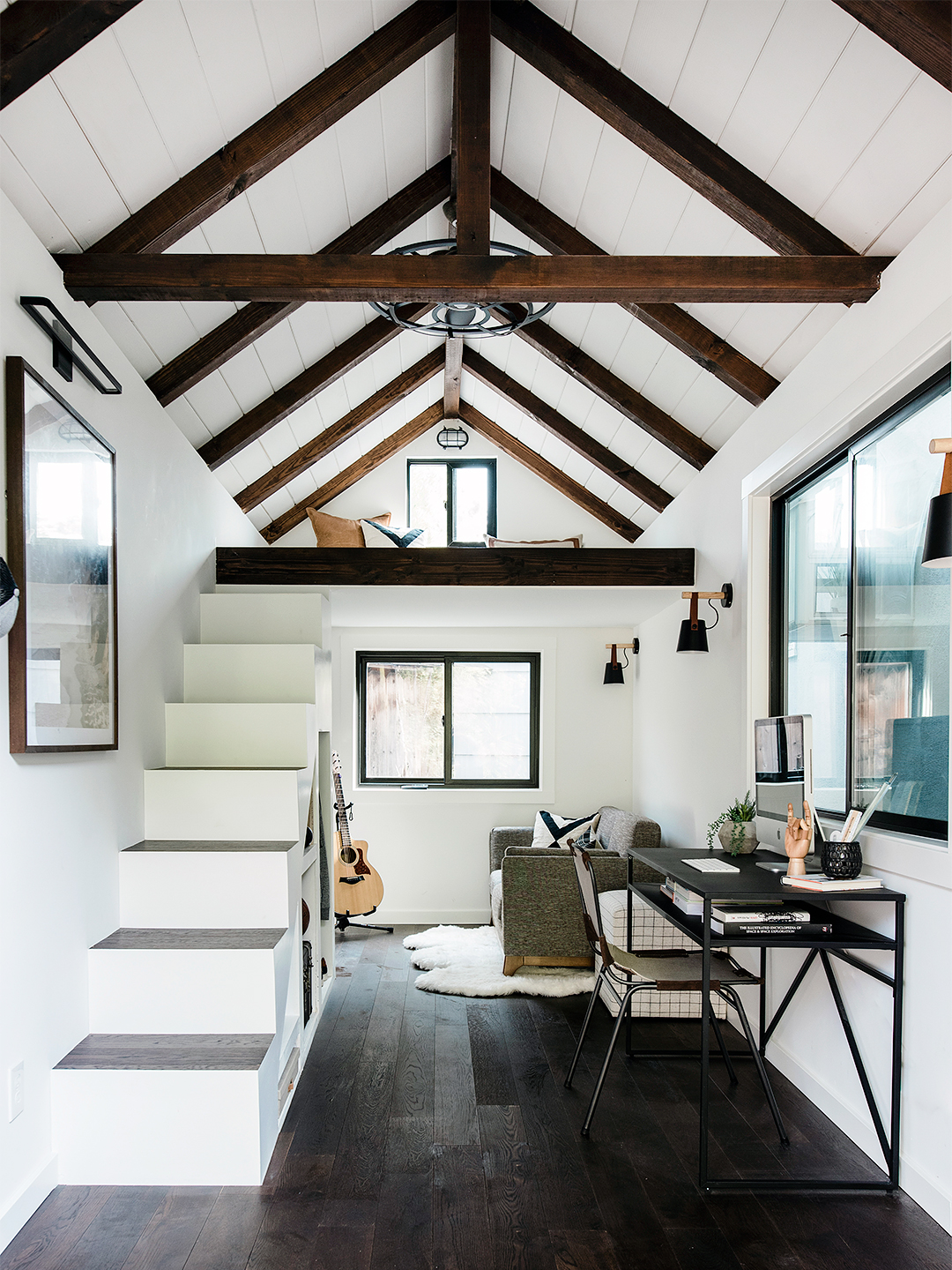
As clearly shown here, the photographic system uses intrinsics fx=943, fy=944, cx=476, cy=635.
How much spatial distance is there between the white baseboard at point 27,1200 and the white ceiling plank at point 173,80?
2.94 m

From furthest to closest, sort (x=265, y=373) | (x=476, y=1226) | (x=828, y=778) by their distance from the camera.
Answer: (x=265, y=373), (x=828, y=778), (x=476, y=1226)

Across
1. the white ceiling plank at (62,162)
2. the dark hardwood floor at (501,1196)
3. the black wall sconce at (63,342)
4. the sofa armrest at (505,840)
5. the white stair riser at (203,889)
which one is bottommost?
the dark hardwood floor at (501,1196)

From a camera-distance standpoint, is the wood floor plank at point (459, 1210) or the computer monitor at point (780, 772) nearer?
the wood floor plank at point (459, 1210)

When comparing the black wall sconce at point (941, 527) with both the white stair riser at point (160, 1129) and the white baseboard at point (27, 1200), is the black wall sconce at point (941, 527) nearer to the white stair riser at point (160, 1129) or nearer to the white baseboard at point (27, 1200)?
the white stair riser at point (160, 1129)

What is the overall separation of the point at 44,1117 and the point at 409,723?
4.51m

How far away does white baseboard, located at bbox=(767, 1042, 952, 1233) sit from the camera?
8.16 feet

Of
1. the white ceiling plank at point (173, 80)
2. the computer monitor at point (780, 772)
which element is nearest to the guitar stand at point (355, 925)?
the computer monitor at point (780, 772)

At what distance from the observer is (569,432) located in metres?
5.65

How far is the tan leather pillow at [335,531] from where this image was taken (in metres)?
5.64

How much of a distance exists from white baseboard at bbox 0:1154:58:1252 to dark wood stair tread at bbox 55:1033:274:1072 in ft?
0.88

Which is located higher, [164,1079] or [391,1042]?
[164,1079]

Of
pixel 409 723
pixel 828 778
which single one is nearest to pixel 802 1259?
pixel 828 778

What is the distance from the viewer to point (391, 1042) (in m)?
4.04

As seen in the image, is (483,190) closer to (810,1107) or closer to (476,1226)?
(476,1226)
